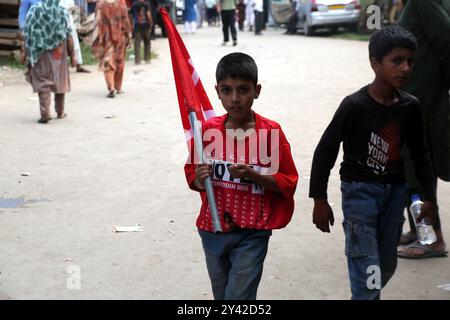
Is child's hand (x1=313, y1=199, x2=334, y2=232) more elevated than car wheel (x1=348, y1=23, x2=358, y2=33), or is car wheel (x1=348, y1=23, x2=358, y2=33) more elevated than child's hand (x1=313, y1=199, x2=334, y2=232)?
child's hand (x1=313, y1=199, x2=334, y2=232)

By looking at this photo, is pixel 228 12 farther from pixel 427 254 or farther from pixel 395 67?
pixel 395 67

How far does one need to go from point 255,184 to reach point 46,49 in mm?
7327

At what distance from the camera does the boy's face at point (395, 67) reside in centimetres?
343

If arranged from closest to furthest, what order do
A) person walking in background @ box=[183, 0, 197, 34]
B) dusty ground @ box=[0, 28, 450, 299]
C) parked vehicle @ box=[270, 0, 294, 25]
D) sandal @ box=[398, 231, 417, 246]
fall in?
dusty ground @ box=[0, 28, 450, 299] < sandal @ box=[398, 231, 417, 246] < person walking in background @ box=[183, 0, 197, 34] < parked vehicle @ box=[270, 0, 294, 25]

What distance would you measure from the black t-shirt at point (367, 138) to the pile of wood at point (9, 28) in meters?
12.9

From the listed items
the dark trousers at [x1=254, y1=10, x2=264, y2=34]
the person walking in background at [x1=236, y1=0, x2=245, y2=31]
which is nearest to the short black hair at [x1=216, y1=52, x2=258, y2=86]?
the dark trousers at [x1=254, y1=10, x2=264, y2=34]

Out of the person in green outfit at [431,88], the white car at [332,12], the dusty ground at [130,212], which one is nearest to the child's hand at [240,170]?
the dusty ground at [130,212]

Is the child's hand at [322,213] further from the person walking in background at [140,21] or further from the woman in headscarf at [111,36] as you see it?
the person walking in background at [140,21]

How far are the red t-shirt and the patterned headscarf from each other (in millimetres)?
7170

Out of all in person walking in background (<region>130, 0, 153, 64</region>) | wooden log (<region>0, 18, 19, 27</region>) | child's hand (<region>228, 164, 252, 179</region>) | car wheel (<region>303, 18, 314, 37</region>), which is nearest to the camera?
child's hand (<region>228, 164, 252, 179</region>)

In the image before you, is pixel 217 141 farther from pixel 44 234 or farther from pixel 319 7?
pixel 319 7

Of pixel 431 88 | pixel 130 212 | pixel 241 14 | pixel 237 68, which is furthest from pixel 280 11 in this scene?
pixel 237 68

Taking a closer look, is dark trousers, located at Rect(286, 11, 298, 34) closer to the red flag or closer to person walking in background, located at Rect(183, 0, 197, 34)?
person walking in background, located at Rect(183, 0, 197, 34)

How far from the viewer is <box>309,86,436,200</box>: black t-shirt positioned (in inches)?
136
